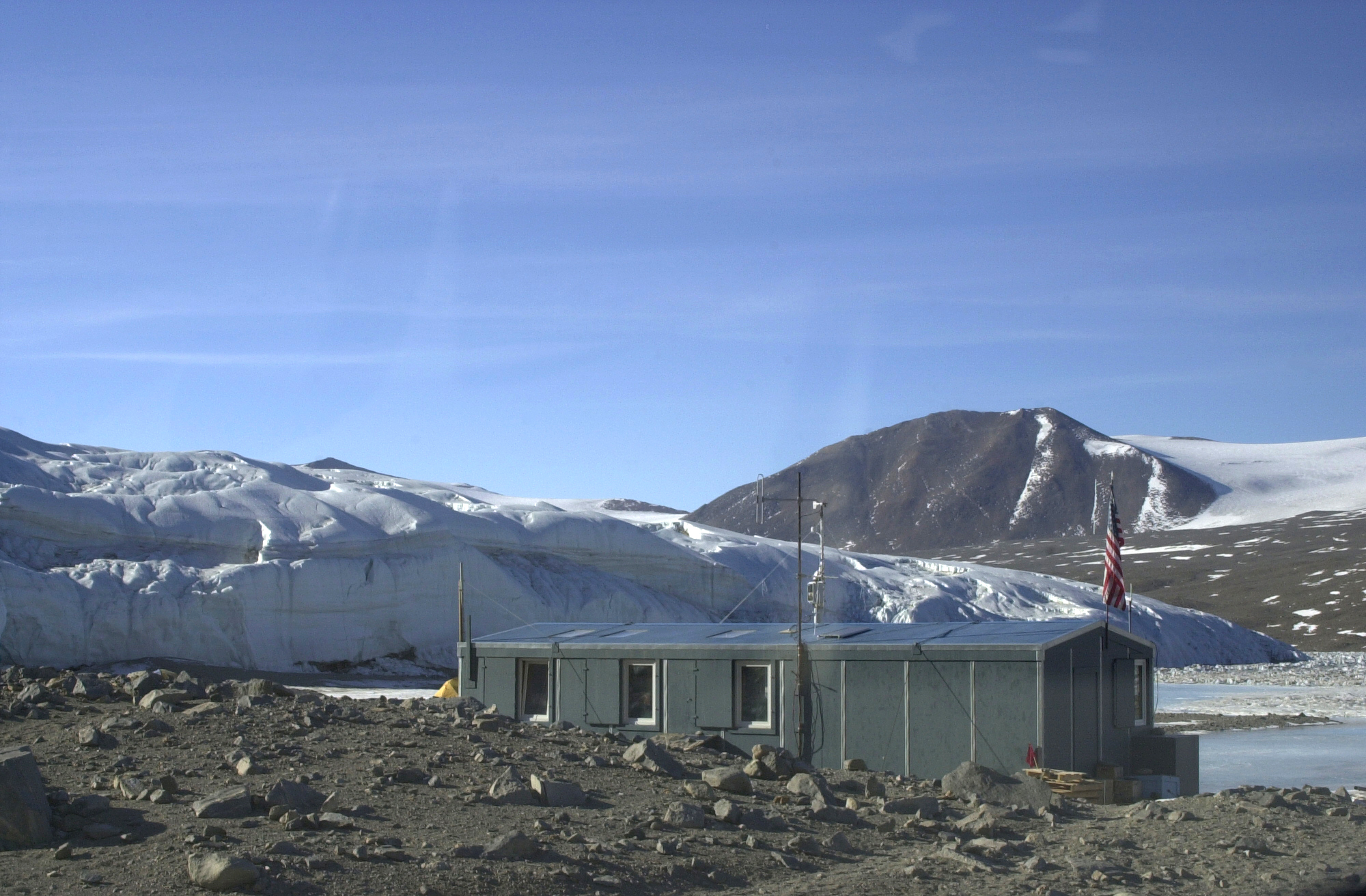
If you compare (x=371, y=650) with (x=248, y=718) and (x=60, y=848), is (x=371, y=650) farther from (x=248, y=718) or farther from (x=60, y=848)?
(x=60, y=848)

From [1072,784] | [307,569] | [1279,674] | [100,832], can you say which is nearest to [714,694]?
[1072,784]

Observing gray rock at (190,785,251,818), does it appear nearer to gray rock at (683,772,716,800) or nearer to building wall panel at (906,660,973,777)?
gray rock at (683,772,716,800)

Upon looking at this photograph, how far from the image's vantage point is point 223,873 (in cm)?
777

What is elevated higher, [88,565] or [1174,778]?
[88,565]

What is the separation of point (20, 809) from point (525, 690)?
1230 cm

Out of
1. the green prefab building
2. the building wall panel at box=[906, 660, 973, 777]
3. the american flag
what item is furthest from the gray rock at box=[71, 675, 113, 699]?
the american flag

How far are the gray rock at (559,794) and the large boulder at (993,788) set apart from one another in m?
5.13

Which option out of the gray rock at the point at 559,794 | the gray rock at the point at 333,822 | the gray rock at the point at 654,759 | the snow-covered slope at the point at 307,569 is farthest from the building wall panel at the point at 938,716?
the snow-covered slope at the point at 307,569

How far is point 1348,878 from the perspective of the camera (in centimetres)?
1025

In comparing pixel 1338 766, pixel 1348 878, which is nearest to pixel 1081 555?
pixel 1338 766

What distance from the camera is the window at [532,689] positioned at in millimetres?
20516

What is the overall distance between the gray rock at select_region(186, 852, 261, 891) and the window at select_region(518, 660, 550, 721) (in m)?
12.5

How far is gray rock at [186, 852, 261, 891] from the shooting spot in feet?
25.5

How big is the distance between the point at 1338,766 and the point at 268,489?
3461 centimetres
